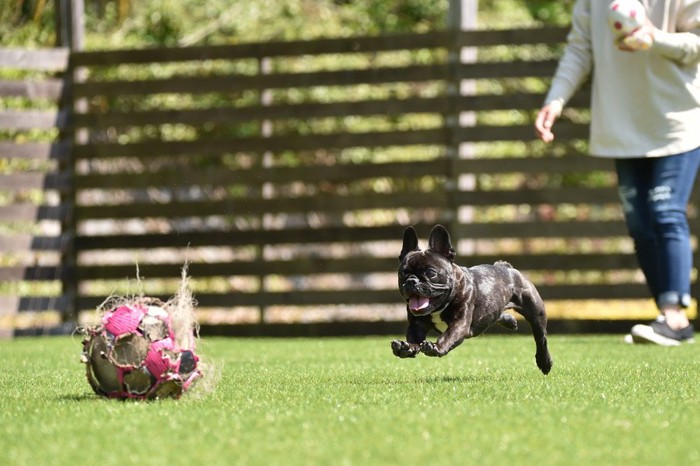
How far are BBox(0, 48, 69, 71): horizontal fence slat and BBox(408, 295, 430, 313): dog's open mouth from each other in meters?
4.16

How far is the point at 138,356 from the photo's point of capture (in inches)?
129

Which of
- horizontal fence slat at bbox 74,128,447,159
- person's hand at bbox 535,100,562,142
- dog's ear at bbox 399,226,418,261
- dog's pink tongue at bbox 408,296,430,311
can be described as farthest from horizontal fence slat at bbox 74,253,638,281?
dog's pink tongue at bbox 408,296,430,311

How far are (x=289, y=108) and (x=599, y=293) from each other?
1933 millimetres

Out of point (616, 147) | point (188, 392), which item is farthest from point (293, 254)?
point (188, 392)

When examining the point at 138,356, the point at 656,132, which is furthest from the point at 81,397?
the point at 656,132

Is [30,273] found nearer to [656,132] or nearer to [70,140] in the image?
[70,140]

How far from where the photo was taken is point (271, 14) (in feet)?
33.8

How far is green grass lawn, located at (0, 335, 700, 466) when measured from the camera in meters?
2.48

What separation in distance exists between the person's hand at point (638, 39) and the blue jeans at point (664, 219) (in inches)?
20.4

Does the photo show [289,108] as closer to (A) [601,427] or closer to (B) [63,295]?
(B) [63,295]

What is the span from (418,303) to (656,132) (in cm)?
222

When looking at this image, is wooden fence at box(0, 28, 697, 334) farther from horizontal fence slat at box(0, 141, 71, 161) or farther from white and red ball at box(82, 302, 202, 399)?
white and red ball at box(82, 302, 202, 399)

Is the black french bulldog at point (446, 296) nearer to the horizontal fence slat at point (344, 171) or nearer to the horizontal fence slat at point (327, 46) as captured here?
the horizontal fence slat at point (344, 171)

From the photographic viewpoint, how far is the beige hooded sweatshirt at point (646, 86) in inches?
213
